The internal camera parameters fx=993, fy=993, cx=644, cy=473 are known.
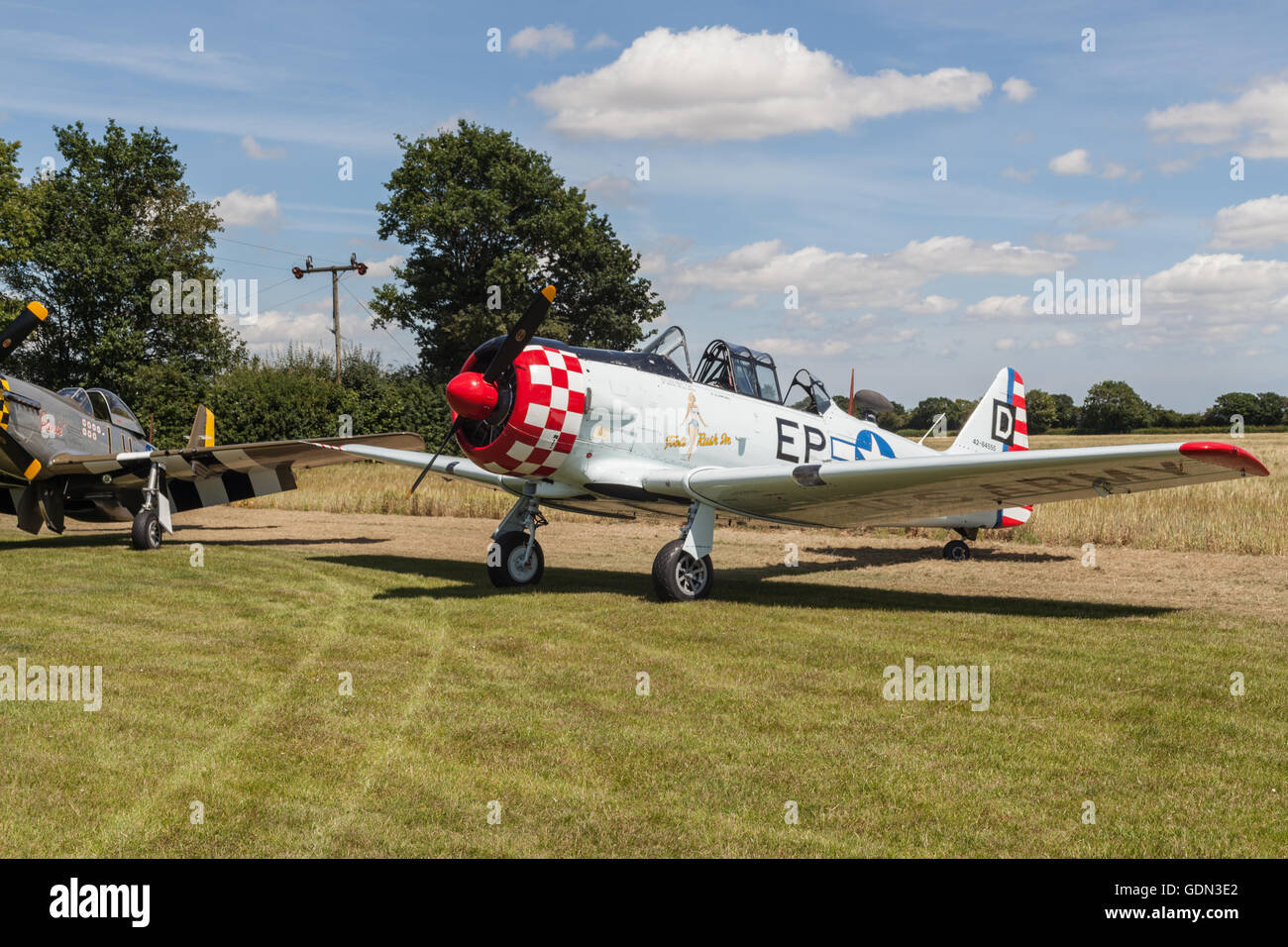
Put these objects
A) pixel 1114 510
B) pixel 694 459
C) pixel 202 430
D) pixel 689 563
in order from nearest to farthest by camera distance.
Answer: pixel 689 563 → pixel 694 459 → pixel 202 430 → pixel 1114 510

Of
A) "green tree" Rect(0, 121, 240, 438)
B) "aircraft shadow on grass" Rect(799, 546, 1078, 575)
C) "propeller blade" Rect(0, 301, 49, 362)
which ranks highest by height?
"green tree" Rect(0, 121, 240, 438)

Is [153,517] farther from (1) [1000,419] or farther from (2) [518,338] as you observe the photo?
(1) [1000,419]

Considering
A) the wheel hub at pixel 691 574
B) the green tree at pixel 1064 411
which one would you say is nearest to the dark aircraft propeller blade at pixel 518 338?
the wheel hub at pixel 691 574

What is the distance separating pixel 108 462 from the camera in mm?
15547

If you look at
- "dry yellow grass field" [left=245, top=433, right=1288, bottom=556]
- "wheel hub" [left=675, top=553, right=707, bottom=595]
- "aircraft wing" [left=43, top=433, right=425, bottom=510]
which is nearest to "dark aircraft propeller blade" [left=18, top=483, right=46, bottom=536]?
"aircraft wing" [left=43, top=433, right=425, bottom=510]

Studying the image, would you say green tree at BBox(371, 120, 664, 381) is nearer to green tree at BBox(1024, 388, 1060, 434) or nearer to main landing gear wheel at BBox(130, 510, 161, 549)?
main landing gear wheel at BBox(130, 510, 161, 549)

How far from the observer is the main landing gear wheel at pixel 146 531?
15211 millimetres

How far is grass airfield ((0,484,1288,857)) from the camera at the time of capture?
397cm

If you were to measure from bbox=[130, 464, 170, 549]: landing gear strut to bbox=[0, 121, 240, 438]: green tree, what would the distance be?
2564cm

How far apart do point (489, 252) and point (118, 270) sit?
15.9 m

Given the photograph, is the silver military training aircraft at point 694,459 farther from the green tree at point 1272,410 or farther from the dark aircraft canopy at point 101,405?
the green tree at point 1272,410

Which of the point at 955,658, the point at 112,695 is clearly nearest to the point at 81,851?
the point at 112,695

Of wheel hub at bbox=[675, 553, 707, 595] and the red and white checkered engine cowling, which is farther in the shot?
wheel hub at bbox=[675, 553, 707, 595]

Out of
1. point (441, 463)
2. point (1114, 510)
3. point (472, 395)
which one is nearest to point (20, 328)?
point (441, 463)
